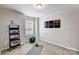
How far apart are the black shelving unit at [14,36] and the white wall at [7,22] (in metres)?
0.06

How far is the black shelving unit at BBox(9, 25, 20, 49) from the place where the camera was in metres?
1.61

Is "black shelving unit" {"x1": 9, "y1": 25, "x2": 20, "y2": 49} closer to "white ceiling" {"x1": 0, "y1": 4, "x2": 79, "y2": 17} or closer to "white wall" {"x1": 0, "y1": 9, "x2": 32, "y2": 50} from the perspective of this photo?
"white wall" {"x1": 0, "y1": 9, "x2": 32, "y2": 50}

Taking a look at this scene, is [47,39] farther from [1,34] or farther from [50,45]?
[1,34]

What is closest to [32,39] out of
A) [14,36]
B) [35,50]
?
[35,50]

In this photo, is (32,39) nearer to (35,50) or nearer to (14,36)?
(35,50)

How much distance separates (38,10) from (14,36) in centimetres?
61

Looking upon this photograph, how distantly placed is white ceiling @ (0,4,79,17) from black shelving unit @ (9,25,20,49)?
0.29m

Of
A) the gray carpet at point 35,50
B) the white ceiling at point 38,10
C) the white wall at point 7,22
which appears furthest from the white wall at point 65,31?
the white wall at point 7,22

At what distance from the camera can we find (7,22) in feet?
5.11

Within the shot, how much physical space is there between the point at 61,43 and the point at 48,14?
1.70 ft

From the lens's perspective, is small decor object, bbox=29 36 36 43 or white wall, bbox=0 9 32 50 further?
small decor object, bbox=29 36 36 43

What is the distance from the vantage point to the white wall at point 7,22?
152 cm

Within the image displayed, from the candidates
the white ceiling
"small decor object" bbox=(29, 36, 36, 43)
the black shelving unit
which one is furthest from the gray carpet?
the white ceiling

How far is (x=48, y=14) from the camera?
163 cm
